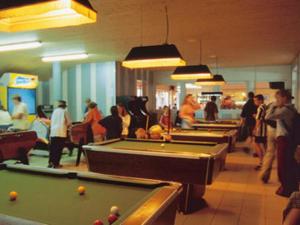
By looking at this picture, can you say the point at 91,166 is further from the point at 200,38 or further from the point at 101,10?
the point at 200,38

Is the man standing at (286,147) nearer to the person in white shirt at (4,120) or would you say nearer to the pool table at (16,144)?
the pool table at (16,144)

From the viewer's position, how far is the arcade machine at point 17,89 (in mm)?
9938

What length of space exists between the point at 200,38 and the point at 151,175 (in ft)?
12.1

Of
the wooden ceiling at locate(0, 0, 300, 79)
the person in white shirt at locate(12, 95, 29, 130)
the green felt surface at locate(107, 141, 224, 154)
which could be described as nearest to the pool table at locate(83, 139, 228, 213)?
the green felt surface at locate(107, 141, 224, 154)

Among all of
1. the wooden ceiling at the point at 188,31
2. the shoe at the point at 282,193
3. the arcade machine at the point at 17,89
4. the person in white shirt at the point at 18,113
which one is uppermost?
the wooden ceiling at the point at 188,31

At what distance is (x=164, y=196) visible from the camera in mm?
1993

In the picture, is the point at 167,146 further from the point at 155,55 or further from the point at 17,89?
the point at 17,89

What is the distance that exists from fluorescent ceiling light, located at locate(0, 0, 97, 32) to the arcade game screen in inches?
333

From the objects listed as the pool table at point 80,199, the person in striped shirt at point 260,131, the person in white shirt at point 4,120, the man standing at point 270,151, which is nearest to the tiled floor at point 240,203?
the man standing at point 270,151

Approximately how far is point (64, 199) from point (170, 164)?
1.71 m

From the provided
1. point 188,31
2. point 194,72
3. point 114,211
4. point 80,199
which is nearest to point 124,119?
point 194,72

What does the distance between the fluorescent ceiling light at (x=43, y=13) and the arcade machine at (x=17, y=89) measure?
8291 mm

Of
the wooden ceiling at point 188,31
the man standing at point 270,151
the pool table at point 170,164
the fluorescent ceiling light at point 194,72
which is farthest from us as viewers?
the fluorescent ceiling light at point 194,72

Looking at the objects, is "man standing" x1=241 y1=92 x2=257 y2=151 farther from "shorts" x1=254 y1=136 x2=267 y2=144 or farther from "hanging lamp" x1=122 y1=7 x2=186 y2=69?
"hanging lamp" x1=122 y1=7 x2=186 y2=69
